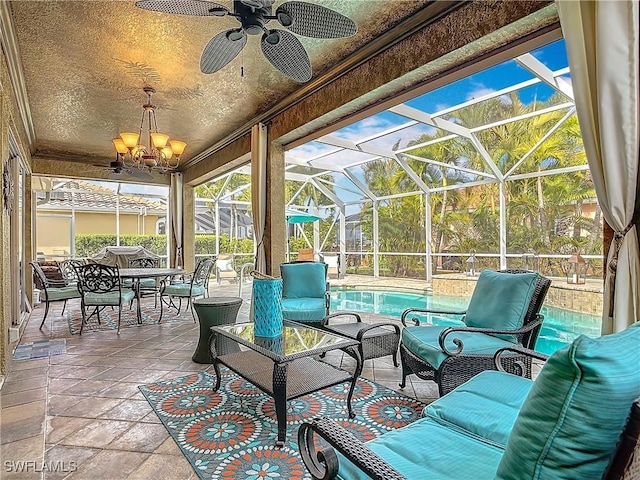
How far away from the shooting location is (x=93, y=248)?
1071 centimetres

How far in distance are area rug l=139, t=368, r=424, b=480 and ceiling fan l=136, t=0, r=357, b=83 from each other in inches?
98.7

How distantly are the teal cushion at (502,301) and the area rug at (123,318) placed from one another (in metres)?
4.15

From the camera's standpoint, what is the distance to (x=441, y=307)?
23.9 feet

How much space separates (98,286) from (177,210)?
3899 millimetres

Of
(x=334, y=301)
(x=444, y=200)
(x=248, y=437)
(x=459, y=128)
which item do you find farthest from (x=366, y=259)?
(x=248, y=437)

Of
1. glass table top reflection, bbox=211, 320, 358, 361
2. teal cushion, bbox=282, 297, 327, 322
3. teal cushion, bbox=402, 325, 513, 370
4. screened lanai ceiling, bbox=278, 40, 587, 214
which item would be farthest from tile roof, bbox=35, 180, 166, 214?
teal cushion, bbox=402, 325, 513, 370

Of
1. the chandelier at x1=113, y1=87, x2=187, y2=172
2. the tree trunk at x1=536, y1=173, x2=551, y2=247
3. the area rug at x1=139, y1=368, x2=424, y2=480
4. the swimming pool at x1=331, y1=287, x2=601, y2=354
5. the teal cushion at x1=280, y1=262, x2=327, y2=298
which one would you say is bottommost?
the swimming pool at x1=331, y1=287, x2=601, y2=354

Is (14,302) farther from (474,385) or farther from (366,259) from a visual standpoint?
(366,259)

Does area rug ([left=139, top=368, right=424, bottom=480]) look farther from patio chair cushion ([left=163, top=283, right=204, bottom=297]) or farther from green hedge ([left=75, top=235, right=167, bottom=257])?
green hedge ([left=75, top=235, right=167, bottom=257])

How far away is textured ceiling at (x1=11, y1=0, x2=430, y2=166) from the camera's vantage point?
285 cm

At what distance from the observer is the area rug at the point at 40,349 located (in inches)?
146

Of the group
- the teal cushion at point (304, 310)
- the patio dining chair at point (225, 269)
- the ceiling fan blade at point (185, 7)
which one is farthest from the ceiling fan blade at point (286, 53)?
the patio dining chair at point (225, 269)

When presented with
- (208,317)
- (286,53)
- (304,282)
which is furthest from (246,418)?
(286,53)

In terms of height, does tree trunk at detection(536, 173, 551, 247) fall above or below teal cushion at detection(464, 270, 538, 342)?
above
